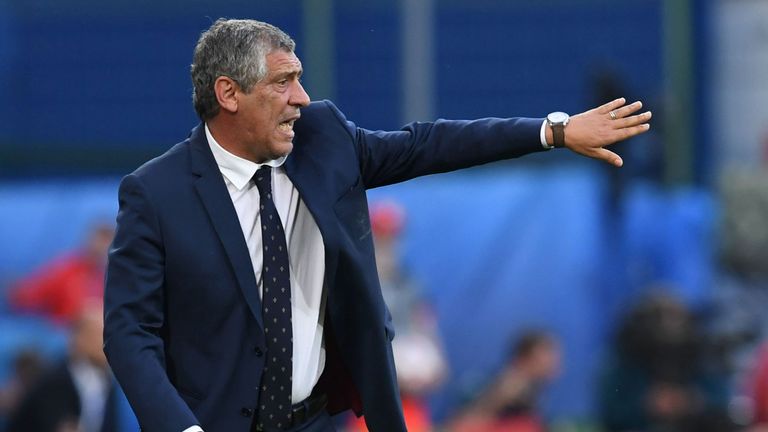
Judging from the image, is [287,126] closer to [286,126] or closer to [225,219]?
[286,126]

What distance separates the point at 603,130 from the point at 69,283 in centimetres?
603

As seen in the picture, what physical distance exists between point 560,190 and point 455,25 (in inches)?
86.8

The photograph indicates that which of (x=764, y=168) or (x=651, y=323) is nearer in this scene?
(x=651, y=323)

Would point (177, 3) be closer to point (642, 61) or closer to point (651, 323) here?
point (642, 61)

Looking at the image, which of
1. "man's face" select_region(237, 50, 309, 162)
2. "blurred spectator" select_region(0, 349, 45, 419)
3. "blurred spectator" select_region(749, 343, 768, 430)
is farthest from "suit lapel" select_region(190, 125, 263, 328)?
"blurred spectator" select_region(0, 349, 45, 419)

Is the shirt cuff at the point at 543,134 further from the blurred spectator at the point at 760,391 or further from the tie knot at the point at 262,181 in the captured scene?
the blurred spectator at the point at 760,391

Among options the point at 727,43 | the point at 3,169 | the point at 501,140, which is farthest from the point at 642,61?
the point at 501,140

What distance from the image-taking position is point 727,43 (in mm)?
12508

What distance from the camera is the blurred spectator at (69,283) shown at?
9.52m

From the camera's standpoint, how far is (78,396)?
8.04 metres

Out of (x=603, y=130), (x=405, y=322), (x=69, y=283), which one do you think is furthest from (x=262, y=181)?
(x=69, y=283)

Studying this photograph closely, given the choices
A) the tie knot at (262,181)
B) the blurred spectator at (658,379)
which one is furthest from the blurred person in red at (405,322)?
the tie knot at (262,181)

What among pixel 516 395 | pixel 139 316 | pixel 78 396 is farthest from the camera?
pixel 516 395

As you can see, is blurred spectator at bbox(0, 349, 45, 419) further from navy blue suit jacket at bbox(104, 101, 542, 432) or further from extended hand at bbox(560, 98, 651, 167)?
extended hand at bbox(560, 98, 651, 167)
